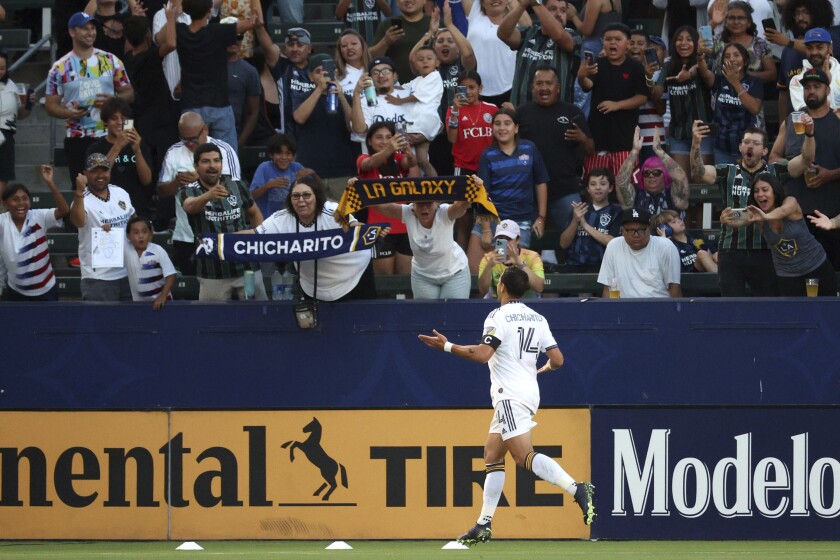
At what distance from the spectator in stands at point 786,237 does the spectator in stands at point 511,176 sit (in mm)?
2032

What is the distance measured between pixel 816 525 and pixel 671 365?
1815 millimetres

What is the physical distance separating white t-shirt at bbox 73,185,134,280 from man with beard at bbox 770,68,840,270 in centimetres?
622

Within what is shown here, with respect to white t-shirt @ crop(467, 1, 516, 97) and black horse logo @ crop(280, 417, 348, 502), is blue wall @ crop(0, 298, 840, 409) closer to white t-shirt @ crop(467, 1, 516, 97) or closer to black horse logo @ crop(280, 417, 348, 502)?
black horse logo @ crop(280, 417, 348, 502)

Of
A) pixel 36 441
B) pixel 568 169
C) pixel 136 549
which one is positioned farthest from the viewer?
pixel 568 169

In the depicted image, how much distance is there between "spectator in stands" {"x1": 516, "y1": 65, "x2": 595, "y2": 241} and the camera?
1335cm

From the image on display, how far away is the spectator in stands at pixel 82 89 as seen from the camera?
14086 mm

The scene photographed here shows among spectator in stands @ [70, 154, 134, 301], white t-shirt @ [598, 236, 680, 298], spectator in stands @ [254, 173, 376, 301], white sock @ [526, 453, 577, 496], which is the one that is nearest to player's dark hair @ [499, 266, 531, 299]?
white sock @ [526, 453, 577, 496]

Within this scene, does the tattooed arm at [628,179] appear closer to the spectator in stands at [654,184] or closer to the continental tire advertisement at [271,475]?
the spectator in stands at [654,184]

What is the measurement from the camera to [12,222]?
485 inches

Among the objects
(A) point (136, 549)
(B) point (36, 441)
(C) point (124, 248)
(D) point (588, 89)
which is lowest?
(A) point (136, 549)

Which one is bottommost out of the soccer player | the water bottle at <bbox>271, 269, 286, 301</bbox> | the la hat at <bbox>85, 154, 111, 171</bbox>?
the soccer player

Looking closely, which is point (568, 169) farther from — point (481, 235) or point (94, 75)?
point (94, 75)

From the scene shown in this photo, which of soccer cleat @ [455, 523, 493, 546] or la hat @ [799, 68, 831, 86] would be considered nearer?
soccer cleat @ [455, 523, 493, 546]

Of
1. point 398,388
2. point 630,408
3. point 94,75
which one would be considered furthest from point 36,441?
point 630,408
